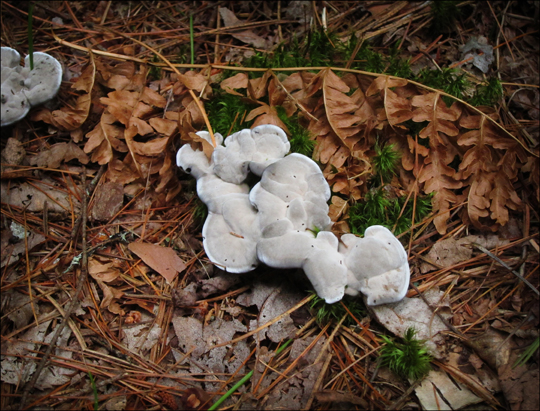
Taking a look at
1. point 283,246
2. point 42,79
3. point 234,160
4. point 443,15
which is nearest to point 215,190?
point 234,160

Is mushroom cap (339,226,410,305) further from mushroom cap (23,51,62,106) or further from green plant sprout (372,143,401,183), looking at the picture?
mushroom cap (23,51,62,106)

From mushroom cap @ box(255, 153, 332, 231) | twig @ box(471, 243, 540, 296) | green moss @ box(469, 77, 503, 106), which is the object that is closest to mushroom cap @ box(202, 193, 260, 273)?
mushroom cap @ box(255, 153, 332, 231)

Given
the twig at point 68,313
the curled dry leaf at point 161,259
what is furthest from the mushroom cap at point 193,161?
the twig at point 68,313

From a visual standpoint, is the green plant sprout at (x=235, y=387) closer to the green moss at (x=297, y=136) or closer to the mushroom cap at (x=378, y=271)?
the mushroom cap at (x=378, y=271)

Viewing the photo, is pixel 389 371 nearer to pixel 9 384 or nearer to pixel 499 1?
pixel 9 384

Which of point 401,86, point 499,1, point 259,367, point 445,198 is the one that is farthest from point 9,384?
point 499,1

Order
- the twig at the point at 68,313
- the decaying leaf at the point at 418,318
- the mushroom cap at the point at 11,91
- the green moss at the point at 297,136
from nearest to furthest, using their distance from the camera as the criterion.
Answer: the twig at the point at 68,313 < the decaying leaf at the point at 418,318 < the green moss at the point at 297,136 < the mushroom cap at the point at 11,91

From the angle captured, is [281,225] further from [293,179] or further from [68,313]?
[68,313]
